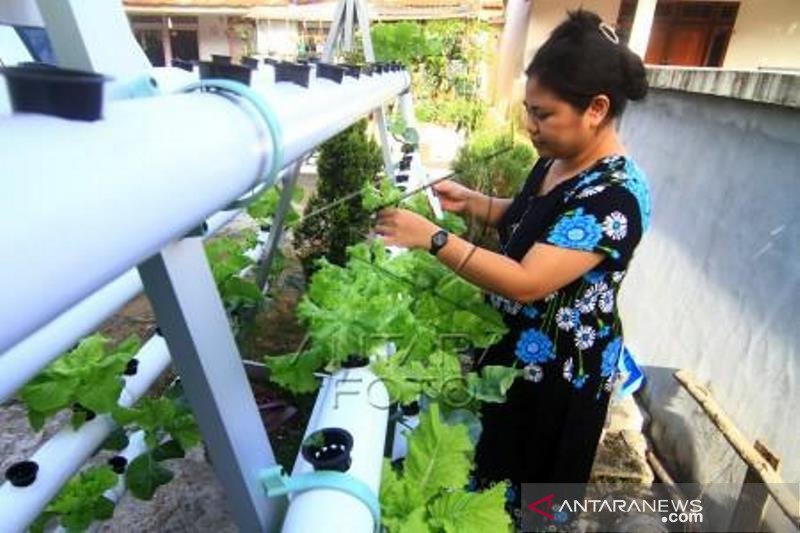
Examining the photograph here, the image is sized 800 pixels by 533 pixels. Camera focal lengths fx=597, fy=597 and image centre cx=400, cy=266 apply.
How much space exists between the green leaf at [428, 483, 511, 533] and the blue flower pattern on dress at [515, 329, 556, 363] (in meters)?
0.70

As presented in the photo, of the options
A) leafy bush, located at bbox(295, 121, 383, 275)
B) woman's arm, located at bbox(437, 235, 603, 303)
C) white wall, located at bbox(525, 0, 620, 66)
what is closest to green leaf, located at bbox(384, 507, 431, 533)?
woman's arm, located at bbox(437, 235, 603, 303)

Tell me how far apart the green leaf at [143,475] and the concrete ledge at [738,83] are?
7.94 feet

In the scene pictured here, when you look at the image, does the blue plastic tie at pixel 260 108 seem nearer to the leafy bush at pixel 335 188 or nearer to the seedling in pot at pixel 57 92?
the seedling in pot at pixel 57 92

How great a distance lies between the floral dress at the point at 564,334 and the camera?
1488 millimetres

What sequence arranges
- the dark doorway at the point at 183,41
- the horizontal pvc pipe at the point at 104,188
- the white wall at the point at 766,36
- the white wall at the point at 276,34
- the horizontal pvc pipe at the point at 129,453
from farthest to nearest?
the dark doorway at the point at 183,41, the white wall at the point at 276,34, the white wall at the point at 766,36, the horizontal pvc pipe at the point at 129,453, the horizontal pvc pipe at the point at 104,188

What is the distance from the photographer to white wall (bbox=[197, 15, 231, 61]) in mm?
16078

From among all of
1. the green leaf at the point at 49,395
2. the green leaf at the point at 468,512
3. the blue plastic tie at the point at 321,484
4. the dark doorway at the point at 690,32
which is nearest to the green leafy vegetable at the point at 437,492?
the green leaf at the point at 468,512

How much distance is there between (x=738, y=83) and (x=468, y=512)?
2866 millimetres

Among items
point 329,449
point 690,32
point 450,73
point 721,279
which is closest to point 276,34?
point 450,73

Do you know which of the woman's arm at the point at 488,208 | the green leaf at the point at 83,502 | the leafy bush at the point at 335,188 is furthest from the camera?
the leafy bush at the point at 335,188

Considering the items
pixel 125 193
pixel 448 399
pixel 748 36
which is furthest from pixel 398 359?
pixel 748 36

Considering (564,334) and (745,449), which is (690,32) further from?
(564,334)

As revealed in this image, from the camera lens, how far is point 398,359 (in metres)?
1.26

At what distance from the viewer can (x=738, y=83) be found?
3.01 metres
